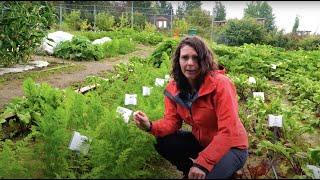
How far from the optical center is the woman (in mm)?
3064

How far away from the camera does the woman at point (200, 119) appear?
10.1ft

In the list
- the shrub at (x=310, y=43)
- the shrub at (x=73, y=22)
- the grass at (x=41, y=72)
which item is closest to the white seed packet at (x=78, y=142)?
the grass at (x=41, y=72)

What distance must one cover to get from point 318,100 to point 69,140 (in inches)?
159

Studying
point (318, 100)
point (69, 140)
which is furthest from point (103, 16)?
point (69, 140)

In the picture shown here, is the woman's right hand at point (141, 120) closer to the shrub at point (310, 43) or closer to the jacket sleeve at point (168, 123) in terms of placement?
the jacket sleeve at point (168, 123)

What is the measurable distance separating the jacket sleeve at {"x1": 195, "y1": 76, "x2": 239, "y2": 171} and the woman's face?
0.24 metres

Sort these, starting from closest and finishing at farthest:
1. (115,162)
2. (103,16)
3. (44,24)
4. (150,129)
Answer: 1. (115,162)
2. (150,129)
3. (44,24)
4. (103,16)

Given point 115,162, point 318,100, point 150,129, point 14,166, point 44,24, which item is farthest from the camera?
point 44,24

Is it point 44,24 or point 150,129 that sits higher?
point 44,24

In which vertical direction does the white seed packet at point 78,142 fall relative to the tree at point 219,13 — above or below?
below

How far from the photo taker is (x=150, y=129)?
351cm

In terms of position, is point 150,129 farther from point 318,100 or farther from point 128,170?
point 318,100

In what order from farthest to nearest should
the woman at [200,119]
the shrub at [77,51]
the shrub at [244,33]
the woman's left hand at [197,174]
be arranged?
the shrub at [244,33] → the shrub at [77,51] → the woman at [200,119] → the woman's left hand at [197,174]

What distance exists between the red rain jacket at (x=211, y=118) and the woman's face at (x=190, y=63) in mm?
109
